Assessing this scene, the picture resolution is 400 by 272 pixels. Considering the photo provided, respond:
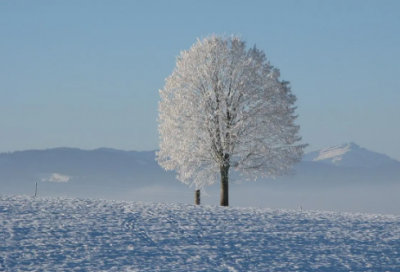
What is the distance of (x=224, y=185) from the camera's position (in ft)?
122

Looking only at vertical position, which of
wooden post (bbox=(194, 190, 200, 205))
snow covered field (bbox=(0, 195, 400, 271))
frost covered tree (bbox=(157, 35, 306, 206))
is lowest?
snow covered field (bbox=(0, 195, 400, 271))

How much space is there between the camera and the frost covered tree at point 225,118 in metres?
36.3

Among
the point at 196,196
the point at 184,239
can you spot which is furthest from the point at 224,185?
the point at 184,239

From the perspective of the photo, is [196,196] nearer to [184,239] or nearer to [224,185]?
[224,185]

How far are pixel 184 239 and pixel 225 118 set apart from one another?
14329mm

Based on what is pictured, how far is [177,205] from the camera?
109 ft

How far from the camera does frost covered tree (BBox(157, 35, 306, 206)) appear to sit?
1431 inches

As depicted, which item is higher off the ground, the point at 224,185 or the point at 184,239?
the point at 224,185

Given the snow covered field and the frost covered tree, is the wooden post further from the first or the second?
the snow covered field

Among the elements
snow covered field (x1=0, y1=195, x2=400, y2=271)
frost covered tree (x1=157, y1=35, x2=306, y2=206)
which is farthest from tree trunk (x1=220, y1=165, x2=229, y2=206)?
snow covered field (x1=0, y1=195, x2=400, y2=271)

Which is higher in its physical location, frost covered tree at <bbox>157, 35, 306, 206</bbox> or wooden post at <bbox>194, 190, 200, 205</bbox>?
frost covered tree at <bbox>157, 35, 306, 206</bbox>

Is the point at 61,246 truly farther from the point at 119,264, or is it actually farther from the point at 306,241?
the point at 306,241

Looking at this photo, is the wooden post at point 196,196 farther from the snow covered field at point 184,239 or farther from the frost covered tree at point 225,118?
the snow covered field at point 184,239

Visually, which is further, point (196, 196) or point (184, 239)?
point (196, 196)
